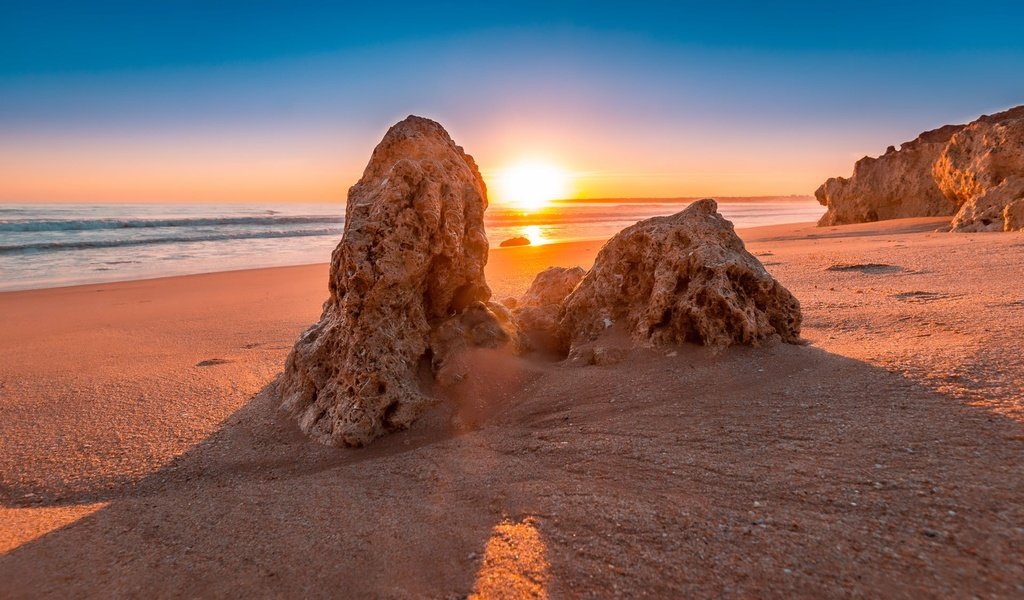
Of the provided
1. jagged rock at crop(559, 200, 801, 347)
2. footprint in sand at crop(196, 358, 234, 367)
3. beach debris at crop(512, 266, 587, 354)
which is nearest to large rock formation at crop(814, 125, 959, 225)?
beach debris at crop(512, 266, 587, 354)

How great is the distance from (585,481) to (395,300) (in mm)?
2097

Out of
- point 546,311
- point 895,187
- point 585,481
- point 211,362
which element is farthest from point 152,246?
point 895,187

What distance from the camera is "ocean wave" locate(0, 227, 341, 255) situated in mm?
Answer: 21297

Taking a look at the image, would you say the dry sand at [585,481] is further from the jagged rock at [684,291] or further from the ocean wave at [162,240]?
the ocean wave at [162,240]

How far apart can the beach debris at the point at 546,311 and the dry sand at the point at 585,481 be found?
0.88 metres

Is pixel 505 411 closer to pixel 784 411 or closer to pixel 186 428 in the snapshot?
pixel 784 411

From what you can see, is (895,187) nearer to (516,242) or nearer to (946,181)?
(946,181)

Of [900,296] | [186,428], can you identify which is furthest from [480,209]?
[900,296]

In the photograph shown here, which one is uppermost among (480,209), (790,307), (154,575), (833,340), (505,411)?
(480,209)

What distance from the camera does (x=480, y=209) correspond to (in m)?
5.09

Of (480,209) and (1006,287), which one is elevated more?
(480,209)

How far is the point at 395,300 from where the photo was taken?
419cm

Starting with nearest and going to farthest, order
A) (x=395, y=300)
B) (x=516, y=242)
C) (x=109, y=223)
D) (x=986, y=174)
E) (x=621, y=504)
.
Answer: (x=621, y=504) < (x=395, y=300) < (x=986, y=174) < (x=516, y=242) < (x=109, y=223)

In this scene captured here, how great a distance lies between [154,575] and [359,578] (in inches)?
38.6
